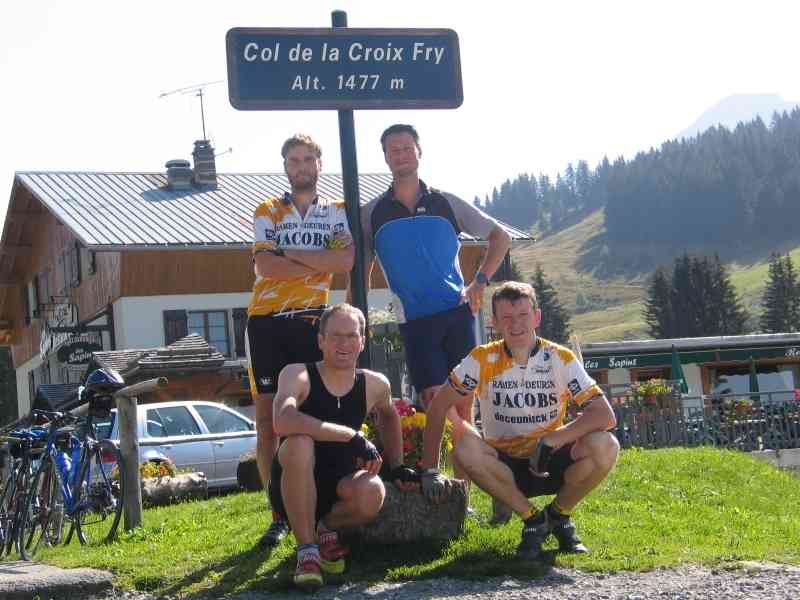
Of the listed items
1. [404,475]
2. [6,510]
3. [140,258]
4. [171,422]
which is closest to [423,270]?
[404,475]

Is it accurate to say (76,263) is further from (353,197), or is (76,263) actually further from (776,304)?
(776,304)

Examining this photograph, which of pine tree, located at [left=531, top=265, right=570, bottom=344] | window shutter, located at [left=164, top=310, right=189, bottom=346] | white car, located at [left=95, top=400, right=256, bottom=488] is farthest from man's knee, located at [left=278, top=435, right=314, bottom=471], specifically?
pine tree, located at [left=531, top=265, right=570, bottom=344]

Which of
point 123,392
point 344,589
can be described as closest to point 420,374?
point 344,589

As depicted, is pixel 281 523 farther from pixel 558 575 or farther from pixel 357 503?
pixel 558 575

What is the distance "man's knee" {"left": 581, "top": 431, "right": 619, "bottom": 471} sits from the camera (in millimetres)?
6320

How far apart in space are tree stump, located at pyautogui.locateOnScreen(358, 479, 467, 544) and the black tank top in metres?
0.50

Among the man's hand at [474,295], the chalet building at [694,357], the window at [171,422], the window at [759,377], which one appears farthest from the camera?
the window at [759,377]

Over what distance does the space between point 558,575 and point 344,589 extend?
3.28 ft

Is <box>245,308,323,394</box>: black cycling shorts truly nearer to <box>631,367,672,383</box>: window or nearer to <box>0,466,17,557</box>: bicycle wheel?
<box>0,466,17,557</box>: bicycle wheel

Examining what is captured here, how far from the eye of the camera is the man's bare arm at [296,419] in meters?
5.99

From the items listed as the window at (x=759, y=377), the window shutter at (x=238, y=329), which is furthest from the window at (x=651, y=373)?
the window shutter at (x=238, y=329)

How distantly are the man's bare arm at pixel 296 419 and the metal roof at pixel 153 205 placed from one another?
2731cm

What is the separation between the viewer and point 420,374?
7.04m

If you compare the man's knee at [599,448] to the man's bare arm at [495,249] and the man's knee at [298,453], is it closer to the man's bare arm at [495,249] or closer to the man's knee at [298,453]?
the man's bare arm at [495,249]
